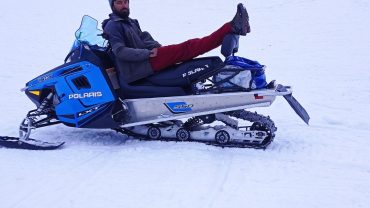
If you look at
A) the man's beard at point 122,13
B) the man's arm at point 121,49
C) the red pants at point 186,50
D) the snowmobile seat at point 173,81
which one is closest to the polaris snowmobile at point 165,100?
the snowmobile seat at point 173,81

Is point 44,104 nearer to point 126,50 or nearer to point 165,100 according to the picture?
point 126,50

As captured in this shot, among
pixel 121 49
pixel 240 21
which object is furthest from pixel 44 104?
pixel 240 21

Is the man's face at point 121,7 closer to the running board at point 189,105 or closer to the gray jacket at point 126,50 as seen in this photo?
the gray jacket at point 126,50

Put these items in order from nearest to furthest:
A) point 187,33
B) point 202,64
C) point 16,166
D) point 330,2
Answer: point 16,166 < point 202,64 < point 187,33 < point 330,2

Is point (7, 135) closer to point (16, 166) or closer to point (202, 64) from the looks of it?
point (16, 166)

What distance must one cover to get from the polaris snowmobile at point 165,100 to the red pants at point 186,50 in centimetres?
10

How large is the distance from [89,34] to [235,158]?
237 centimetres

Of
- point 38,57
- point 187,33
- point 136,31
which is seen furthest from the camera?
point 187,33

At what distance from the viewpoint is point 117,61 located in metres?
5.57

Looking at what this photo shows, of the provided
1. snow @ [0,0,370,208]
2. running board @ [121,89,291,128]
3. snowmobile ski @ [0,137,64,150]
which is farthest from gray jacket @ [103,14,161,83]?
snowmobile ski @ [0,137,64,150]

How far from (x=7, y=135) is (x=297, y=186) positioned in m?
3.57

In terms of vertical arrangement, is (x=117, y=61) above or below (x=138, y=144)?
above

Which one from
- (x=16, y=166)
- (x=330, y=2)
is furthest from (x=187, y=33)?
(x=16, y=166)

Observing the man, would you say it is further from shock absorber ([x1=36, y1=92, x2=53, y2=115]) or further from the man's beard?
shock absorber ([x1=36, y1=92, x2=53, y2=115])
